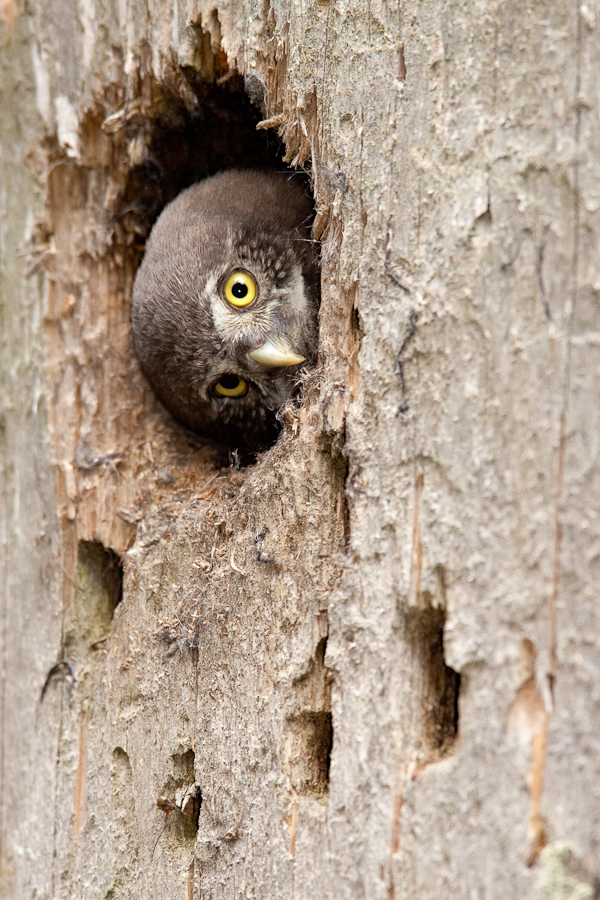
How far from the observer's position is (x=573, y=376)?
1.62 metres

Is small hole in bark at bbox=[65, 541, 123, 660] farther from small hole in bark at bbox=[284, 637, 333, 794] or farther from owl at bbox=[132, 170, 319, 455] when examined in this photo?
small hole in bark at bbox=[284, 637, 333, 794]

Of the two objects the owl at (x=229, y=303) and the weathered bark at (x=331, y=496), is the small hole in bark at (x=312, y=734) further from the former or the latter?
the owl at (x=229, y=303)

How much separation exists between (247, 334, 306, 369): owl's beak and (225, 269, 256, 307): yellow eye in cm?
21

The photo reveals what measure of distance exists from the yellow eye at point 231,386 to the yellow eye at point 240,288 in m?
0.26

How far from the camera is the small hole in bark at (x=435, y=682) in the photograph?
5.81 feet

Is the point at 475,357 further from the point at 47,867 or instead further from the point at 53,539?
the point at 47,867

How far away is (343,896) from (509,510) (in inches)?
36.4

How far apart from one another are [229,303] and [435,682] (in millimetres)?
1570

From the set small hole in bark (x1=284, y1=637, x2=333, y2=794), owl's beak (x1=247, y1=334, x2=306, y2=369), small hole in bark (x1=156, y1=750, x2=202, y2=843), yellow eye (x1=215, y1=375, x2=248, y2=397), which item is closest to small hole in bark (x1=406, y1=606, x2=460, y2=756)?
small hole in bark (x1=284, y1=637, x2=333, y2=794)

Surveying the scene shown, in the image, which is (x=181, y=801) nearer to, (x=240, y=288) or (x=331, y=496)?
(x=331, y=496)

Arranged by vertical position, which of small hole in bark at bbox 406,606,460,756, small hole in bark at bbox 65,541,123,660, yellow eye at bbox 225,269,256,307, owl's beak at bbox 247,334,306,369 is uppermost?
yellow eye at bbox 225,269,256,307

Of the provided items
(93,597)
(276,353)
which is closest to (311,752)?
(93,597)

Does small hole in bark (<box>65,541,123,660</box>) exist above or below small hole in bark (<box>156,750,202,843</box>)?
above

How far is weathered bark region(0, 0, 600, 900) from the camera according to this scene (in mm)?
1625
